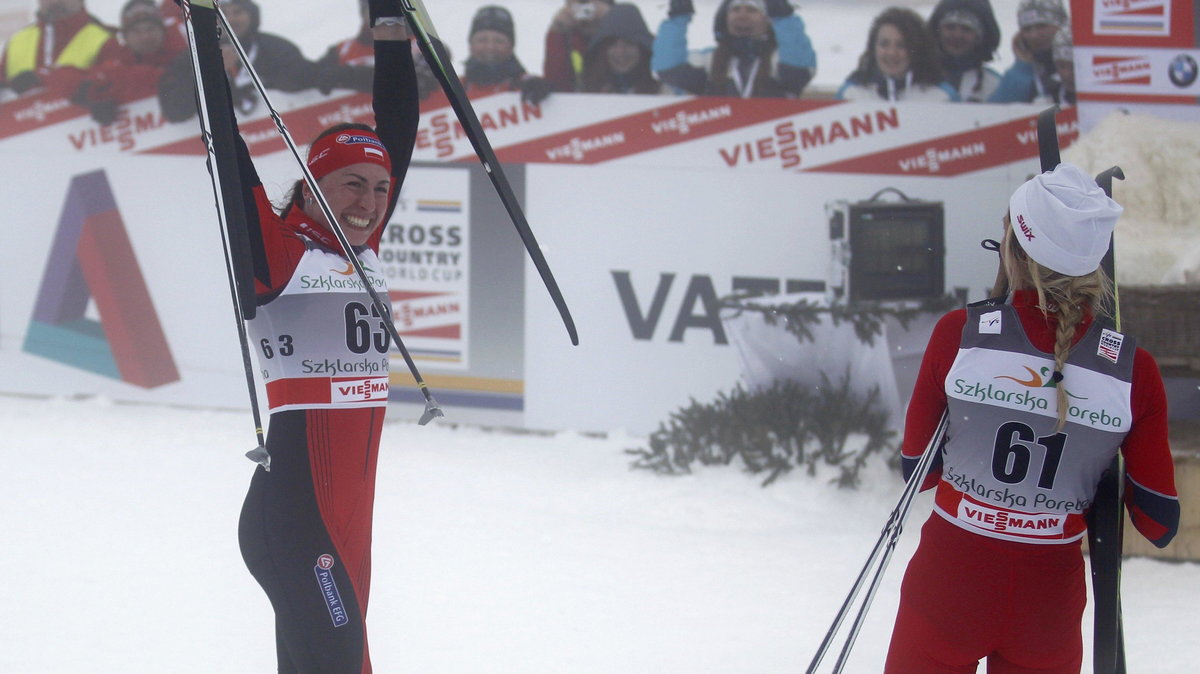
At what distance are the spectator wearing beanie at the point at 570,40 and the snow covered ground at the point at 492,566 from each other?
2.18 meters

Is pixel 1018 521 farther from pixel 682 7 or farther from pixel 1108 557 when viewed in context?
pixel 682 7

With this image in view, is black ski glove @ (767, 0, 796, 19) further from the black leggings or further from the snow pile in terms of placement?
the black leggings

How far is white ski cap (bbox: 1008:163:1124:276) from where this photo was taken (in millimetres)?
2018

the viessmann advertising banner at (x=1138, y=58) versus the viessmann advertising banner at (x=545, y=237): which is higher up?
the viessmann advertising banner at (x=1138, y=58)

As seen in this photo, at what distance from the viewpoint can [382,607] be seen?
4.26m

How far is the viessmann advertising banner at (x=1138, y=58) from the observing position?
5621 mm

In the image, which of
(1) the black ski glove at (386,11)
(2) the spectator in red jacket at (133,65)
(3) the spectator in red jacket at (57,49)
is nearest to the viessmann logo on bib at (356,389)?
(1) the black ski glove at (386,11)

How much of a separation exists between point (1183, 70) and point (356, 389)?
483 centimetres

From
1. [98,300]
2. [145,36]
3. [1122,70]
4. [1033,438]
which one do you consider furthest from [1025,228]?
[98,300]

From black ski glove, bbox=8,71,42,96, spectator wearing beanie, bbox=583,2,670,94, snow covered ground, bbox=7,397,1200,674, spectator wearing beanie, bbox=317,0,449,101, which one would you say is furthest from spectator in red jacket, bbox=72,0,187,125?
spectator wearing beanie, bbox=583,2,670,94

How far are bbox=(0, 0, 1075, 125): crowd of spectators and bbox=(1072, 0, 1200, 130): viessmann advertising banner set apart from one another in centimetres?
22

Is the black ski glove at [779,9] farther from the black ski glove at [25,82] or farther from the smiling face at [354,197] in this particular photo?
the black ski glove at [25,82]

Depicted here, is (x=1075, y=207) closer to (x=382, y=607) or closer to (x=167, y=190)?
(x=382, y=607)

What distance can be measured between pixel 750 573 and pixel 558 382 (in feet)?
8.36
